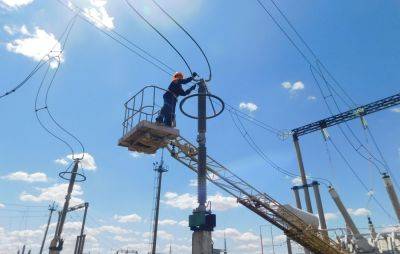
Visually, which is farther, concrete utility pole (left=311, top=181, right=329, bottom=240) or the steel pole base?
concrete utility pole (left=311, top=181, right=329, bottom=240)

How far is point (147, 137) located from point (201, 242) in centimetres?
523

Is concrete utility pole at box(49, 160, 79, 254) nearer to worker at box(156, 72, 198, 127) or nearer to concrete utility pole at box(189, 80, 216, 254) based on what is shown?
worker at box(156, 72, 198, 127)

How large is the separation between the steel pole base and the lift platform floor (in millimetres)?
4887

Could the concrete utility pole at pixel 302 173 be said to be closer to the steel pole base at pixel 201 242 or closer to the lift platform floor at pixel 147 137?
the lift platform floor at pixel 147 137

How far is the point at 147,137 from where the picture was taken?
1245 centimetres

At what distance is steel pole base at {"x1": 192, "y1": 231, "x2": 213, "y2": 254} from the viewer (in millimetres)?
8133

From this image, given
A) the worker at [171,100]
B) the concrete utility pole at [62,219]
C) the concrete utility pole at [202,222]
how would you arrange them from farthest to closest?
the concrete utility pole at [62,219]
the worker at [171,100]
the concrete utility pole at [202,222]

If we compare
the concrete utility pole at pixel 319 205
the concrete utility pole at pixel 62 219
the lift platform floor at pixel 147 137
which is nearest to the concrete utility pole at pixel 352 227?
the concrete utility pole at pixel 319 205

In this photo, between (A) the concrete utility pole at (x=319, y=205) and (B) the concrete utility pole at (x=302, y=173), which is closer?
(A) the concrete utility pole at (x=319, y=205)

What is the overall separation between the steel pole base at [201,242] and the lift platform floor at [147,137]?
489 centimetres

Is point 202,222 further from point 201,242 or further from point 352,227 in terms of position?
point 352,227

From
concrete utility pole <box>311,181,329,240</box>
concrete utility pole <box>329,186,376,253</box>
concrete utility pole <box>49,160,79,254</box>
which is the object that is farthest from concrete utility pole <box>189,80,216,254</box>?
concrete utility pole <box>311,181,329,240</box>

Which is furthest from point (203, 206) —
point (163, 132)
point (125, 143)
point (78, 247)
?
point (78, 247)

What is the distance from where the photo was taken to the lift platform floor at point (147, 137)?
40.2ft
